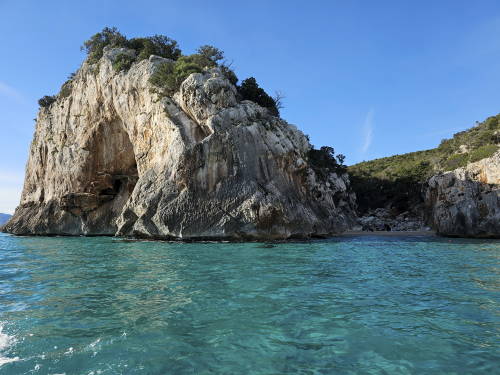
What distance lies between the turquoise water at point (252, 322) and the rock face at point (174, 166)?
14075 millimetres

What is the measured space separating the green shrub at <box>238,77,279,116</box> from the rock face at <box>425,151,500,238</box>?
60.1 ft

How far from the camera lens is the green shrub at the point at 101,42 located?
1620 inches

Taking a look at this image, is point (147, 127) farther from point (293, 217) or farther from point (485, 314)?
point (485, 314)

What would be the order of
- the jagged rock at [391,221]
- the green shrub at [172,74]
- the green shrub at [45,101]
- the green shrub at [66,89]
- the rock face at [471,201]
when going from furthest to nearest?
the green shrub at [45,101] < the jagged rock at [391,221] < the green shrub at [66,89] < the green shrub at [172,74] < the rock face at [471,201]

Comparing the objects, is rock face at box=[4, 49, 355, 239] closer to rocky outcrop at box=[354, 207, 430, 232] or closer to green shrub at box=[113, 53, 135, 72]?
green shrub at box=[113, 53, 135, 72]

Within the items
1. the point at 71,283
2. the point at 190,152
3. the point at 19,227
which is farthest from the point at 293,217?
the point at 19,227

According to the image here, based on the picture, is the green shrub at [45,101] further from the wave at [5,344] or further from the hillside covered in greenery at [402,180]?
the hillside covered in greenery at [402,180]

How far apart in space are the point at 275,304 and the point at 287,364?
277 centimetres

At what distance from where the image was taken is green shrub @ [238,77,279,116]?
3862 centimetres

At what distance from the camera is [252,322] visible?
20.3 ft

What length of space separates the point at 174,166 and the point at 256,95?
1621 cm

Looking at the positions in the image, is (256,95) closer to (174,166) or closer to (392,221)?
(174,166)

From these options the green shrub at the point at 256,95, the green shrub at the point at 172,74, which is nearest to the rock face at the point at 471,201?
the green shrub at the point at 256,95

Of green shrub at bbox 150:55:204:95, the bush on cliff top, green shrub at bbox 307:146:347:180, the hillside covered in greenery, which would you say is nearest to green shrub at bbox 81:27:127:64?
the bush on cliff top
